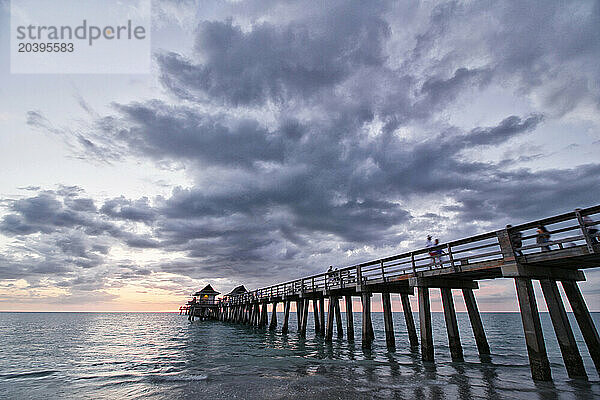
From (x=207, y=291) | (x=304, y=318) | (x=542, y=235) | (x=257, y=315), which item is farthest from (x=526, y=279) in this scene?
(x=207, y=291)

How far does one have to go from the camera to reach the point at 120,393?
33.0 feet

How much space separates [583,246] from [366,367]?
27.9ft

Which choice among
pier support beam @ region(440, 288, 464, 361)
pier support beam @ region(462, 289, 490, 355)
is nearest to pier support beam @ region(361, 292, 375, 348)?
pier support beam @ region(440, 288, 464, 361)

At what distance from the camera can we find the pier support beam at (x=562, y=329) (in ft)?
32.0

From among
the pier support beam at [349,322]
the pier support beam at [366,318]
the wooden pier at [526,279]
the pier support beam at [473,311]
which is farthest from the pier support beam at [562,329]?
the pier support beam at [349,322]

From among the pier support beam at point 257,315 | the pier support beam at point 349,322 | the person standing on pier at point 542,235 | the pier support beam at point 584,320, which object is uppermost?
the person standing on pier at point 542,235

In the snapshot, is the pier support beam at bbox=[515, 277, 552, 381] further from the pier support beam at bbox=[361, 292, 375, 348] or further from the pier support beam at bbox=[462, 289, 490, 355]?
the pier support beam at bbox=[361, 292, 375, 348]

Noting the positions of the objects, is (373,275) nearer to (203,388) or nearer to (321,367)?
(321,367)

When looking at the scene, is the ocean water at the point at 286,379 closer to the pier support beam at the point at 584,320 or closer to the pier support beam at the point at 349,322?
the pier support beam at the point at 584,320

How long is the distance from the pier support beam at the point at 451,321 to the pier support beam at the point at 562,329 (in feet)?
13.2

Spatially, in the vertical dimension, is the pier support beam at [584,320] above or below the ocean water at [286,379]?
above

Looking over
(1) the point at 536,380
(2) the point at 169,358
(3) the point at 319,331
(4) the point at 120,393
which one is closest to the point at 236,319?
(3) the point at 319,331

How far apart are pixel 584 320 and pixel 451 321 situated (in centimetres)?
443

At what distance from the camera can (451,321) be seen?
13656mm
